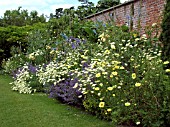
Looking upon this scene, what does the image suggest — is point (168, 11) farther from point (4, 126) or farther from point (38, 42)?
point (38, 42)

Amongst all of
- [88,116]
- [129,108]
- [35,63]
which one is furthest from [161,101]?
[35,63]

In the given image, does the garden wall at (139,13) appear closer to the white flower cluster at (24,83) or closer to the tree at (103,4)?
the white flower cluster at (24,83)

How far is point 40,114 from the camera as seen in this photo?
209 inches

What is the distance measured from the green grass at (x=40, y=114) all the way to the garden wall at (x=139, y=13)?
298 centimetres

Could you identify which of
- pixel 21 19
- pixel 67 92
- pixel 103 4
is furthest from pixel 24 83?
pixel 21 19

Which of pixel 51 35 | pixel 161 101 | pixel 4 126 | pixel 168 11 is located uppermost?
pixel 51 35

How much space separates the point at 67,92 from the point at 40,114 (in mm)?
808

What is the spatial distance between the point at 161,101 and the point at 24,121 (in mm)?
2138

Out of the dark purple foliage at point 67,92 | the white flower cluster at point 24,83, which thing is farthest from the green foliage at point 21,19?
the dark purple foliage at point 67,92

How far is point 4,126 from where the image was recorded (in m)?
4.64

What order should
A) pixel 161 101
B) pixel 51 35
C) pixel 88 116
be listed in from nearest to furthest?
Result: pixel 161 101, pixel 88 116, pixel 51 35

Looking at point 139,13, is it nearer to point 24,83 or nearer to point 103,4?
point 24,83

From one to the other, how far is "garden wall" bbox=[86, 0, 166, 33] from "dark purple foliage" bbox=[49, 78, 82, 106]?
255 cm

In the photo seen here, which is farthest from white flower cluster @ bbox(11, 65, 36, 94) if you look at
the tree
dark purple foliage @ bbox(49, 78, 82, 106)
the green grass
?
the tree
